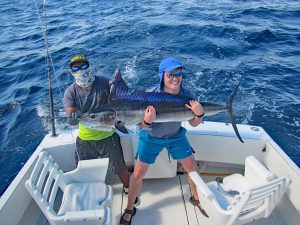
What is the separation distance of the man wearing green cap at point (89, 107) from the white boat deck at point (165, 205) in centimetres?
31

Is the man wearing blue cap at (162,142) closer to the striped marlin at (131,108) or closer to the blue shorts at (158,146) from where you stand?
the blue shorts at (158,146)

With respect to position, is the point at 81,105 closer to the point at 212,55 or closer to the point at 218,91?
the point at 218,91

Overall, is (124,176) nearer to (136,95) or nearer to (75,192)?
(75,192)

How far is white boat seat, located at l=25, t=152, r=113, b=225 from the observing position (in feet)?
8.53

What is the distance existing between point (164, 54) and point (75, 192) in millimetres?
6085

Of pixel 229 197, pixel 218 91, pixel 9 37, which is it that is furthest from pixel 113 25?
pixel 229 197

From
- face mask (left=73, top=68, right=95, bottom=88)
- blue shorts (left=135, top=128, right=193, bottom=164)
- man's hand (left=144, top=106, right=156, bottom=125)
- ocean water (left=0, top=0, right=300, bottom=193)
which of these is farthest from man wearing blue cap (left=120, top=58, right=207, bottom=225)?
ocean water (left=0, top=0, right=300, bottom=193)

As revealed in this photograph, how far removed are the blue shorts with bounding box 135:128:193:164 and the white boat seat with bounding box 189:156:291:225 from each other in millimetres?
386

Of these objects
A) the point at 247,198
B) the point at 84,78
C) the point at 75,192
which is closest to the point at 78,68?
the point at 84,78

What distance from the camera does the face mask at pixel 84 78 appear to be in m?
3.13

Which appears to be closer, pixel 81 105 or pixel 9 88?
pixel 81 105

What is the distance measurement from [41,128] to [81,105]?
3246 millimetres

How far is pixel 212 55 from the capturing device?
848cm

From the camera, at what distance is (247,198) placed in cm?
231
